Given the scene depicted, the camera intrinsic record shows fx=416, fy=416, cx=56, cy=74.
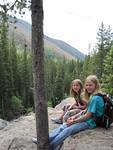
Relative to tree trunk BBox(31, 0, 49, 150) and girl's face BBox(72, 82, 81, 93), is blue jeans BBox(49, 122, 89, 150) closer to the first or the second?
tree trunk BBox(31, 0, 49, 150)

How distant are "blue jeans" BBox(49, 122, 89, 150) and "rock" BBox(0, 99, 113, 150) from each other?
0.33 feet

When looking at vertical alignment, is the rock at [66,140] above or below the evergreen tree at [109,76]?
above

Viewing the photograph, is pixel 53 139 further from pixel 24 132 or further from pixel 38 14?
pixel 38 14

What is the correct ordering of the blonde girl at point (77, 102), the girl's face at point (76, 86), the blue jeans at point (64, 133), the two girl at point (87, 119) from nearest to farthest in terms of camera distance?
1. the two girl at point (87, 119)
2. the blue jeans at point (64, 133)
3. the blonde girl at point (77, 102)
4. the girl's face at point (76, 86)

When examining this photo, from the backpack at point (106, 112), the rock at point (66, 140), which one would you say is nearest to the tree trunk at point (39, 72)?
the rock at point (66, 140)

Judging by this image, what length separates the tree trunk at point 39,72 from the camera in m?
9.34

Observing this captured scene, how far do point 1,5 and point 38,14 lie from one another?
876 millimetres

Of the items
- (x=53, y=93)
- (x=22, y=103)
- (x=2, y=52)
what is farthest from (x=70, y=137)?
(x=53, y=93)

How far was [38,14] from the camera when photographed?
933 cm

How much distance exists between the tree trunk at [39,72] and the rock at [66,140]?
1.90 ft


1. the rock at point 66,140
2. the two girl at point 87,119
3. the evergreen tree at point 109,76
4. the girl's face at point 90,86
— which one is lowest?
the evergreen tree at point 109,76

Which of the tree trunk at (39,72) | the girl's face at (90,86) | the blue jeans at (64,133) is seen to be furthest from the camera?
the girl's face at (90,86)

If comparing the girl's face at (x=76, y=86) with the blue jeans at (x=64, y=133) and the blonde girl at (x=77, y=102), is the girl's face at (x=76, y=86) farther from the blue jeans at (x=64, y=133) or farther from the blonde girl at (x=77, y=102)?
the blue jeans at (x=64, y=133)

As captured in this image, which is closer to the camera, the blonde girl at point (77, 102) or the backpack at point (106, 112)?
the backpack at point (106, 112)
